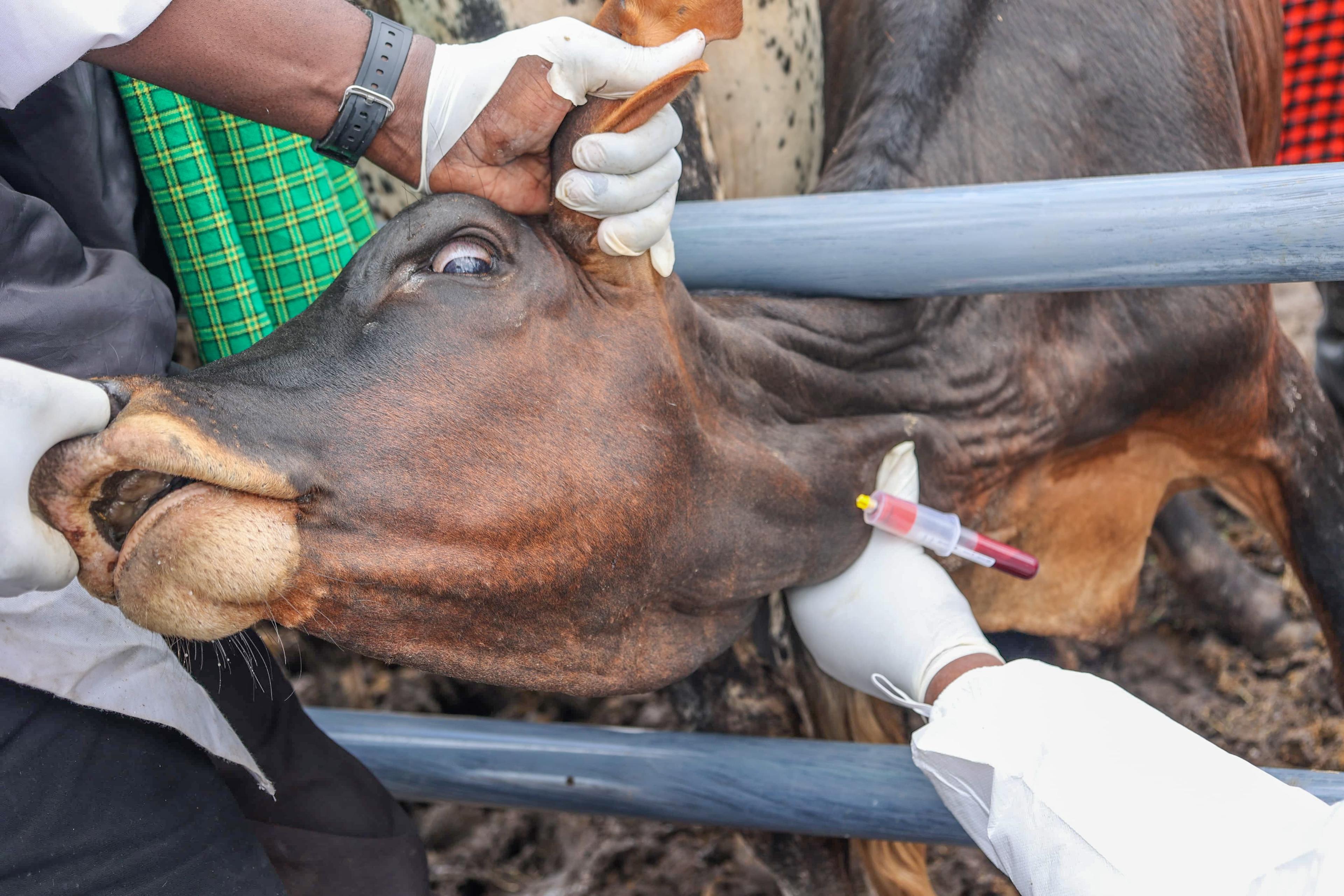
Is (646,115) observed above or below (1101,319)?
above

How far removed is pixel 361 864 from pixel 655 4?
1.11 m

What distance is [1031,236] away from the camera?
1.46 meters

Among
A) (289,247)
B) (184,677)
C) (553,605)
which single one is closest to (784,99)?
(289,247)

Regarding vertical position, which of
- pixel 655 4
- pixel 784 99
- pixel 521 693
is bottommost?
pixel 521 693

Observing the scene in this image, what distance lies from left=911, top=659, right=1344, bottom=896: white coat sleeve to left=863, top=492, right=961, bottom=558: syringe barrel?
0.32 meters

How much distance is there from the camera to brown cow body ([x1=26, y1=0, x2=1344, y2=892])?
1.20 metres

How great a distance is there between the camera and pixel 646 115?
1.33 metres

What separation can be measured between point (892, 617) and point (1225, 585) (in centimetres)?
204

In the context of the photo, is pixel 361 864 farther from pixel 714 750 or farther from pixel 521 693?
pixel 521 693

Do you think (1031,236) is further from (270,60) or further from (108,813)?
(108,813)

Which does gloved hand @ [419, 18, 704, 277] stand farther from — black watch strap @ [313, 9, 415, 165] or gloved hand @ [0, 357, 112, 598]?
gloved hand @ [0, 357, 112, 598]

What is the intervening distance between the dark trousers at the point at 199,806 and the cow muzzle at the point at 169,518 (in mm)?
202

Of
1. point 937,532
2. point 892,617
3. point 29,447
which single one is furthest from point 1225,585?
point 29,447

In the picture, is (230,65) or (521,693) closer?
(230,65)
